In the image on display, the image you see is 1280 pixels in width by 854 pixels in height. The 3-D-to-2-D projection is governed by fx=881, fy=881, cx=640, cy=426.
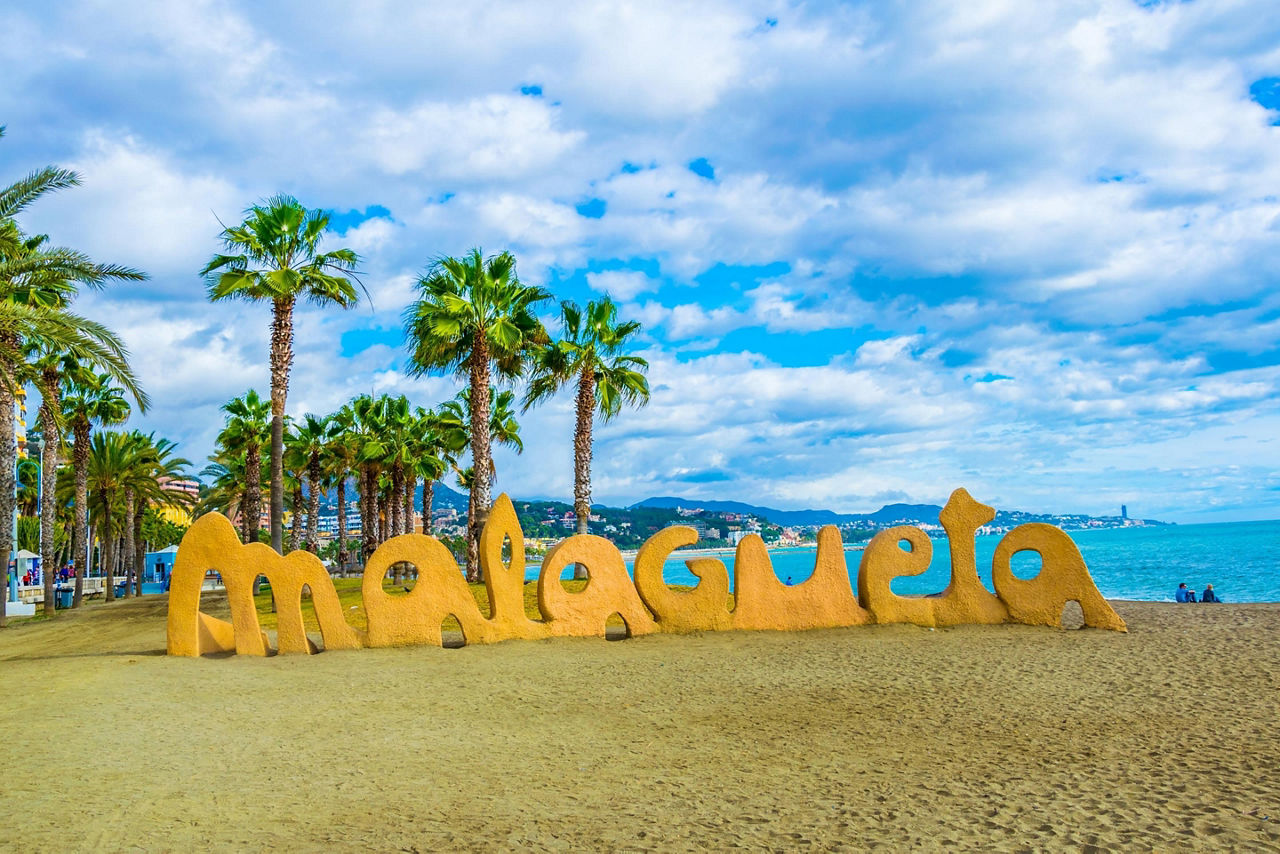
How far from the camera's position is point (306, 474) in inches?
1735

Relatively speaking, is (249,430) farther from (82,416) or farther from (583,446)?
(583,446)

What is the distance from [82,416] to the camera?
113 feet

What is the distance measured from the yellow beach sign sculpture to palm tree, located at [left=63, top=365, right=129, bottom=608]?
21.6 metres

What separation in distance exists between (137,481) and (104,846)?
40.8 meters

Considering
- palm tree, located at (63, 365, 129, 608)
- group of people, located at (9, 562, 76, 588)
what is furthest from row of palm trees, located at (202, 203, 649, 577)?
group of people, located at (9, 562, 76, 588)

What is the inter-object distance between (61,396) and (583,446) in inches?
808

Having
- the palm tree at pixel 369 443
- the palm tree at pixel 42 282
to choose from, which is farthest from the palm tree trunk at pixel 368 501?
the palm tree at pixel 42 282

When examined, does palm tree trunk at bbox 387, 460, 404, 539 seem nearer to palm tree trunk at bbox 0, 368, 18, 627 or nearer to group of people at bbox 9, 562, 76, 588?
palm tree trunk at bbox 0, 368, 18, 627

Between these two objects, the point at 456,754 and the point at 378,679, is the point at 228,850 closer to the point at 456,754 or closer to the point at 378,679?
the point at 456,754

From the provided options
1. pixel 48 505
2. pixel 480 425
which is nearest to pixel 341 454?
pixel 48 505

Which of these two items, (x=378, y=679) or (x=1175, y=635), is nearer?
(x=378, y=679)

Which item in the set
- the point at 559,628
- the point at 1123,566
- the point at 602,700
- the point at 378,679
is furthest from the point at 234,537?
the point at 1123,566

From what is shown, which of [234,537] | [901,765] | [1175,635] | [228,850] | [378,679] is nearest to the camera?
[228,850]

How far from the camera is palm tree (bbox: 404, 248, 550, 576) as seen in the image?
962 inches
